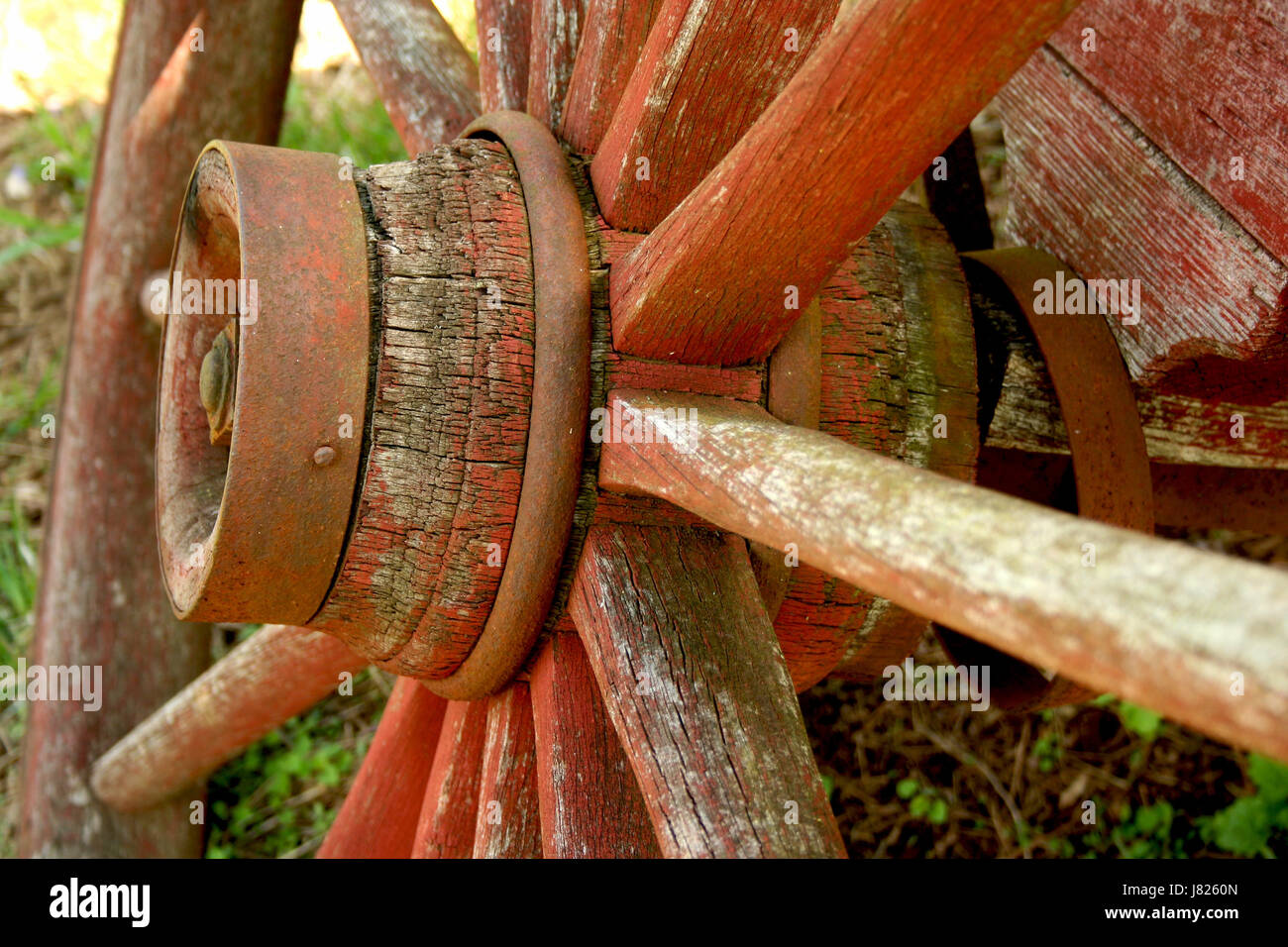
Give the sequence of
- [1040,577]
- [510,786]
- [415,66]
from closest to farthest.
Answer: [1040,577], [510,786], [415,66]

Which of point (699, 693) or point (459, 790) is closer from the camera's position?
point (699, 693)

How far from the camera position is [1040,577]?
1.81ft

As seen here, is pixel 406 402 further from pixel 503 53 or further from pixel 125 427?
pixel 125 427

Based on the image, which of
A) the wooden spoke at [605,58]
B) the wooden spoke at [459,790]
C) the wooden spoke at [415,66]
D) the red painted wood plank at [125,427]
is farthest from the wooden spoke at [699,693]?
the red painted wood plank at [125,427]

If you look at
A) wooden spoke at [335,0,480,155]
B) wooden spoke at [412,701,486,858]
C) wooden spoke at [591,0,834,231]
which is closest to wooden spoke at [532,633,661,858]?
wooden spoke at [412,701,486,858]

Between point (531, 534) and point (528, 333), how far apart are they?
179mm

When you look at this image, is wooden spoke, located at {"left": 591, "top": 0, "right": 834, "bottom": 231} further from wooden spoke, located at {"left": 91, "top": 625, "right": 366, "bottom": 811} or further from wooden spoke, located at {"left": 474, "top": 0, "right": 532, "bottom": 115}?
wooden spoke, located at {"left": 91, "top": 625, "right": 366, "bottom": 811}

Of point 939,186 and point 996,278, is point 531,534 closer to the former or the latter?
point 996,278

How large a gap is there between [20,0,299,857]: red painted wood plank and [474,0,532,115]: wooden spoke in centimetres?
86

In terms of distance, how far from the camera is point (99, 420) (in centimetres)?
209

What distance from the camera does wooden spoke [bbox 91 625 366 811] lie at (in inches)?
65.0

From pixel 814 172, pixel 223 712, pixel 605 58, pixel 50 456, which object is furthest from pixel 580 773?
pixel 50 456

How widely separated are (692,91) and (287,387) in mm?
431

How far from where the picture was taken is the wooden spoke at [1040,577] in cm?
47
